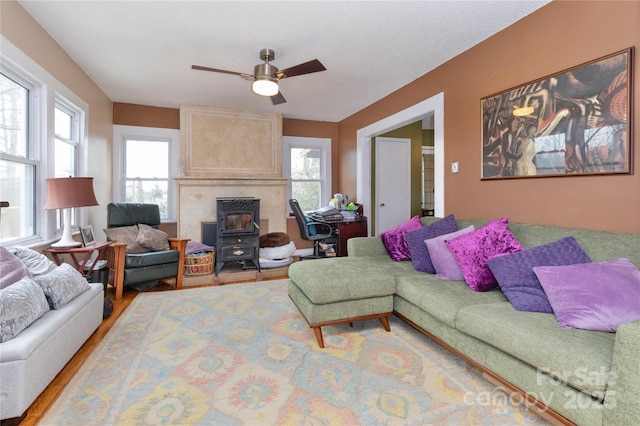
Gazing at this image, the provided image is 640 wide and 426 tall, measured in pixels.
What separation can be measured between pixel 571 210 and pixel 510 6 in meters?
1.59

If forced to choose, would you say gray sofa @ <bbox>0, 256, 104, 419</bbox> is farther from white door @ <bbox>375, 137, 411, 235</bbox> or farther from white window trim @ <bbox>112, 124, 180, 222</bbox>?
white door @ <bbox>375, 137, 411, 235</bbox>

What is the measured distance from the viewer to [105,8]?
2320mm

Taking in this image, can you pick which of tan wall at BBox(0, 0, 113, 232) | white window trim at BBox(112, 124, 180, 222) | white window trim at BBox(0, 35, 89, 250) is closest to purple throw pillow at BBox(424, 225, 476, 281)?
white window trim at BBox(0, 35, 89, 250)

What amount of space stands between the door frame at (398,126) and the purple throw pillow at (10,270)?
11.4 ft

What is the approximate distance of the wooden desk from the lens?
474 cm

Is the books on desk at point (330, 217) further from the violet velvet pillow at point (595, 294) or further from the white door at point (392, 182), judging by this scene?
the violet velvet pillow at point (595, 294)

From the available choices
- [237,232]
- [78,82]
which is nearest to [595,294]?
[237,232]

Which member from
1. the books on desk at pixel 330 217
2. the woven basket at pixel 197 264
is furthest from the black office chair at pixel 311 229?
the woven basket at pixel 197 264

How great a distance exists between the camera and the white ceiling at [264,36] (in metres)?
2.31

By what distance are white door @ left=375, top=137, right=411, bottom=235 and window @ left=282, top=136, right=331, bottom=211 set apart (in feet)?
3.16

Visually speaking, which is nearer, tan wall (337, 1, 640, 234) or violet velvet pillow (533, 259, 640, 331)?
→ violet velvet pillow (533, 259, 640, 331)

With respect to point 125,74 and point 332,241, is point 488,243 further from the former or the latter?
point 125,74

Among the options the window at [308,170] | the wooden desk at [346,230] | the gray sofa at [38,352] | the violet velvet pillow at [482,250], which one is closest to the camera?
the gray sofa at [38,352]

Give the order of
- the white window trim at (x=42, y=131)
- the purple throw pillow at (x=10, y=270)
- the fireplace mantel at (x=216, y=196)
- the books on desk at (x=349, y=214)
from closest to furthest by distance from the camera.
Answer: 1. the purple throw pillow at (x=10, y=270)
2. the white window trim at (x=42, y=131)
3. the fireplace mantel at (x=216, y=196)
4. the books on desk at (x=349, y=214)
